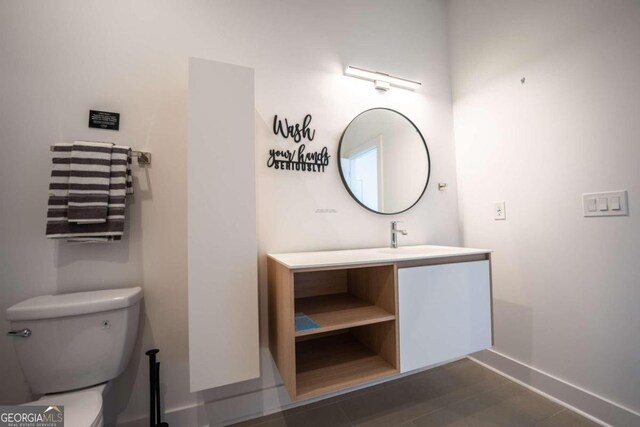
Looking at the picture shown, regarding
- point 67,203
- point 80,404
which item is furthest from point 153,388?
point 67,203

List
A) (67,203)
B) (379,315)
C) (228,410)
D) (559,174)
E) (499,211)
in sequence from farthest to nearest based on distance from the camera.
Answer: (499,211) < (559,174) < (228,410) < (379,315) < (67,203)

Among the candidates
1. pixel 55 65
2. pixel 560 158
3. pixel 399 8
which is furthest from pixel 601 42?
pixel 55 65

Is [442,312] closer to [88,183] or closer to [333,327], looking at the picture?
[333,327]

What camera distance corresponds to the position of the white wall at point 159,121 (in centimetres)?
102

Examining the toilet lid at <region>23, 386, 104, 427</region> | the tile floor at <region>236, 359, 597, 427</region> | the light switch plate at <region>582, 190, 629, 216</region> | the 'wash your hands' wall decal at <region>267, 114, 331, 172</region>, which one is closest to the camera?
the toilet lid at <region>23, 386, 104, 427</region>

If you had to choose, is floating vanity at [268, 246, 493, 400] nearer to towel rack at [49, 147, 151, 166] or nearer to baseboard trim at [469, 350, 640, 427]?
baseboard trim at [469, 350, 640, 427]

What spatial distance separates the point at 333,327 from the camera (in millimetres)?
991

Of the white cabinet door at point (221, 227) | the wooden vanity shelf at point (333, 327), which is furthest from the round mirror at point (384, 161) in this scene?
the white cabinet door at point (221, 227)

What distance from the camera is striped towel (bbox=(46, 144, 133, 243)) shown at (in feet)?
3.18

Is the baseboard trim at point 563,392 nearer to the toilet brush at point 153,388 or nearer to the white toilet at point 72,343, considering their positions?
the toilet brush at point 153,388

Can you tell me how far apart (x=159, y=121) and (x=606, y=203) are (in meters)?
2.25

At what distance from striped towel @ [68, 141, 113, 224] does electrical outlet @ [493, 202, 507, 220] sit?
7.41 feet

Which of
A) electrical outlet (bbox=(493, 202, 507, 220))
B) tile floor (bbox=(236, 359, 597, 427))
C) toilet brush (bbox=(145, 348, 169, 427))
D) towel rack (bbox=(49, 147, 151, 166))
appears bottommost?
tile floor (bbox=(236, 359, 597, 427))

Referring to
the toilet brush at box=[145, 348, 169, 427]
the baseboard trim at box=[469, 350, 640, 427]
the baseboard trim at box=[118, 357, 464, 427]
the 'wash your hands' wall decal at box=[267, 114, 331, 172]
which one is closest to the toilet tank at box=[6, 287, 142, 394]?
the toilet brush at box=[145, 348, 169, 427]
